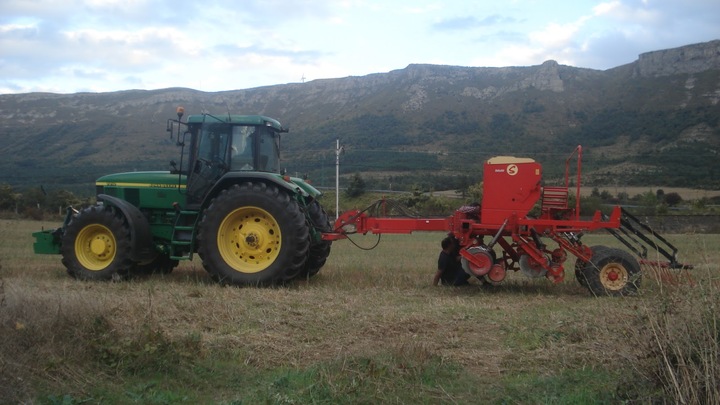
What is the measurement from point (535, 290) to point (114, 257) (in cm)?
602

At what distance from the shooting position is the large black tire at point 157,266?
962 centimetres

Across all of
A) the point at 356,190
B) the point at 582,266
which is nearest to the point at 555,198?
the point at 582,266

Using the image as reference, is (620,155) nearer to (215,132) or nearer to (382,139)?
(382,139)

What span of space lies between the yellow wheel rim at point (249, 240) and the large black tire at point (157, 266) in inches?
62.7

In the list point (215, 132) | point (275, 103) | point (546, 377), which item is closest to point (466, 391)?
point (546, 377)

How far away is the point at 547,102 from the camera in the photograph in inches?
2474

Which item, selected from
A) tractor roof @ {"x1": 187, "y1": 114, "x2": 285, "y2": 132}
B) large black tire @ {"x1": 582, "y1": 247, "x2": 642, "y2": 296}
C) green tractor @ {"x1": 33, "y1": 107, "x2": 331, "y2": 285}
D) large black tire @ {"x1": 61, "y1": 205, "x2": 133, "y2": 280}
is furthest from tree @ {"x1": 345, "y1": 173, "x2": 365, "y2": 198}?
large black tire @ {"x1": 582, "y1": 247, "x2": 642, "y2": 296}

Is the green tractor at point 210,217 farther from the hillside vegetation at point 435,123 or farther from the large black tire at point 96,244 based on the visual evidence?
the hillside vegetation at point 435,123

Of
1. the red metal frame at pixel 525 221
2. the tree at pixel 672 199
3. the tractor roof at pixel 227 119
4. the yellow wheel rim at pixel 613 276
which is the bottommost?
the tree at pixel 672 199

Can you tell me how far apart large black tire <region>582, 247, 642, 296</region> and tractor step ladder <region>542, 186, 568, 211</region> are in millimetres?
796

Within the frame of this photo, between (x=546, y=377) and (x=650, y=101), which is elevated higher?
(x=650, y=101)

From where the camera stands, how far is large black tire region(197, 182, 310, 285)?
8328 millimetres

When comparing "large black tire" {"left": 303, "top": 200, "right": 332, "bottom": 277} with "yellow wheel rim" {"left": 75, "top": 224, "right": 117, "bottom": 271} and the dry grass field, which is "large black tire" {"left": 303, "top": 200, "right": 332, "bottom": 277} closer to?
the dry grass field

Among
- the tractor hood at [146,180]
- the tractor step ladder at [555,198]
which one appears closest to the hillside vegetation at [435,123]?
the tractor hood at [146,180]
